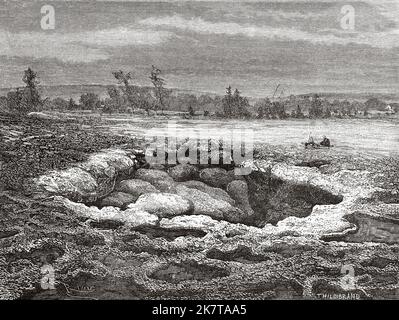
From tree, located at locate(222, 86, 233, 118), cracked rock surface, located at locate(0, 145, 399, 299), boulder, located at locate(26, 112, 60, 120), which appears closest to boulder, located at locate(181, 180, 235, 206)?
cracked rock surface, located at locate(0, 145, 399, 299)

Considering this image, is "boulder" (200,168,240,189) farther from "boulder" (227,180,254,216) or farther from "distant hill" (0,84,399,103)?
"distant hill" (0,84,399,103)

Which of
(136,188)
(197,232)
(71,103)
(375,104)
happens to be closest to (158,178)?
(136,188)

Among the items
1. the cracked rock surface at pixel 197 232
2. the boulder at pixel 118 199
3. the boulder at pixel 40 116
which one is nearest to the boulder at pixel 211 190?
the cracked rock surface at pixel 197 232

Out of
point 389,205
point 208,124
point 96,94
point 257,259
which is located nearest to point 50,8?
point 96,94

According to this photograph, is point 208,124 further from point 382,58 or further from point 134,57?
point 382,58

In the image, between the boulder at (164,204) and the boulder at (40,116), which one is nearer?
the boulder at (164,204)

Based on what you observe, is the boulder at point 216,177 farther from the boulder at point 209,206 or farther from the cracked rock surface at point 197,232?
the boulder at point 209,206

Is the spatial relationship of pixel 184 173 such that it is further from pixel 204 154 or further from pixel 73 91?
pixel 73 91
